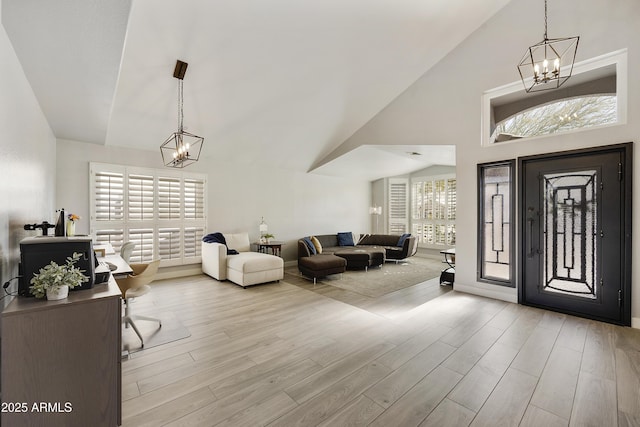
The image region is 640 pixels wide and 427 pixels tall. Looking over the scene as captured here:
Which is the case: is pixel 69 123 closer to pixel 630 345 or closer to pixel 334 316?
pixel 334 316

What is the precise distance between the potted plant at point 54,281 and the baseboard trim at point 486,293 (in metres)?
4.87

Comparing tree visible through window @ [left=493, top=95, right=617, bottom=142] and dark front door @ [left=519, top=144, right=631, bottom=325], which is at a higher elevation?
tree visible through window @ [left=493, top=95, right=617, bottom=142]

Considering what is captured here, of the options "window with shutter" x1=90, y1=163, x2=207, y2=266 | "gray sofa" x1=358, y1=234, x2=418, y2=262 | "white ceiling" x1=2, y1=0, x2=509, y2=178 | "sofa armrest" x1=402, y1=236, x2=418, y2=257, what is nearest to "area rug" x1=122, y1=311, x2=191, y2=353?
"window with shutter" x1=90, y1=163, x2=207, y2=266

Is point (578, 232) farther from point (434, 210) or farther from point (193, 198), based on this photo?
point (193, 198)

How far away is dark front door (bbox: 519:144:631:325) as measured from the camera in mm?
3254

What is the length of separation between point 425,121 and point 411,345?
3.79 m

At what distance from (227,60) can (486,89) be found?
3785 millimetres

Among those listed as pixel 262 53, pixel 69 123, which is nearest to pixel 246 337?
pixel 262 53

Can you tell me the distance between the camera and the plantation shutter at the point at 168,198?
538 centimetres

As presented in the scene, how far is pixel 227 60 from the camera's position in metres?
3.54

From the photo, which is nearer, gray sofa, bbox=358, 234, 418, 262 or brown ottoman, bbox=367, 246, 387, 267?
brown ottoman, bbox=367, 246, 387, 267

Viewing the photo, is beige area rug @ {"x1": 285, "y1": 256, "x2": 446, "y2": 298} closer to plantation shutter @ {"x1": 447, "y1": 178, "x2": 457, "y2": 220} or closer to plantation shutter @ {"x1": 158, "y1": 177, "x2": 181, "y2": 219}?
plantation shutter @ {"x1": 447, "y1": 178, "x2": 457, "y2": 220}

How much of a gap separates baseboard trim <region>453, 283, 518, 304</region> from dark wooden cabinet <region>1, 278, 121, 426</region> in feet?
15.1

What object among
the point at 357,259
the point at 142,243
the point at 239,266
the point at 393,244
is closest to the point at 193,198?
the point at 142,243
